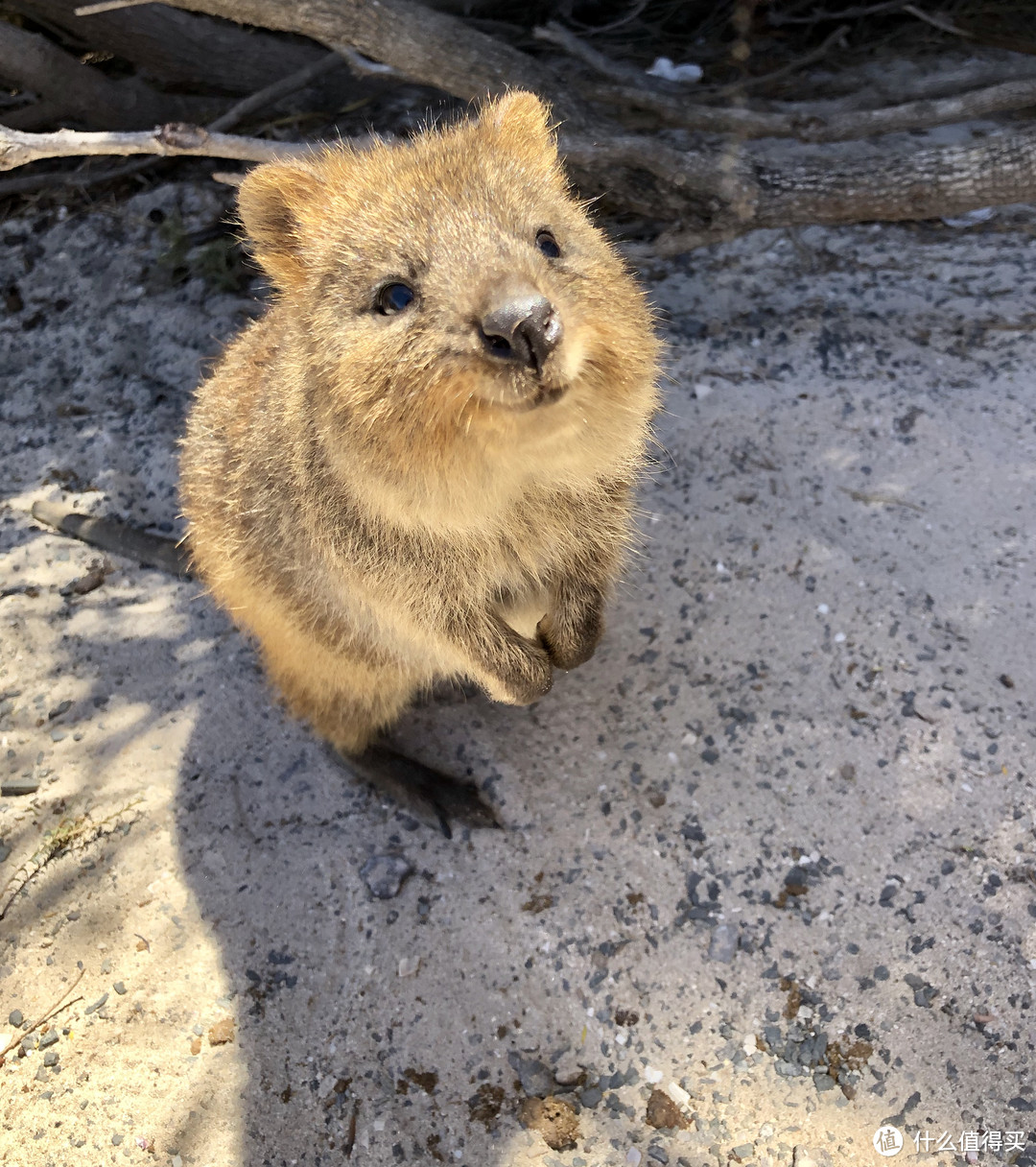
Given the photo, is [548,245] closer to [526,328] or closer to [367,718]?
[526,328]

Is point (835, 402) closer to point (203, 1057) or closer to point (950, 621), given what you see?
point (950, 621)

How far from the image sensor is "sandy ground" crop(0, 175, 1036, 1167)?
7.64ft

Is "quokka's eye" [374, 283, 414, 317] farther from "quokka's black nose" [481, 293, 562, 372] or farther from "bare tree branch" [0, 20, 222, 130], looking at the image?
"bare tree branch" [0, 20, 222, 130]

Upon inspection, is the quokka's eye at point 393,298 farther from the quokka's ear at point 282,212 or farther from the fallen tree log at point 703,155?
the fallen tree log at point 703,155

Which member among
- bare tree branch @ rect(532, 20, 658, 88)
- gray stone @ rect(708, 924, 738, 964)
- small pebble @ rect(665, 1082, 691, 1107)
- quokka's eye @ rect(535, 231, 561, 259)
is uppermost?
bare tree branch @ rect(532, 20, 658, 88)

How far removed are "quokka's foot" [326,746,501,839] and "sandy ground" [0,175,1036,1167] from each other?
63mm

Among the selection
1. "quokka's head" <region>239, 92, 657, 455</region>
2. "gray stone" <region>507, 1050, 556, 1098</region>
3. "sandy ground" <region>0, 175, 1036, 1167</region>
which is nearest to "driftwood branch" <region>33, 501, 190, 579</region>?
"sandy ground" <region>0, 175, 1036, 1167</region>

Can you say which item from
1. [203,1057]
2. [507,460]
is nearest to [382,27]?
[507,460]

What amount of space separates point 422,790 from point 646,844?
714mm

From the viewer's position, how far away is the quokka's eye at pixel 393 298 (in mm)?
1860

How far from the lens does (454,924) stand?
8.75ft

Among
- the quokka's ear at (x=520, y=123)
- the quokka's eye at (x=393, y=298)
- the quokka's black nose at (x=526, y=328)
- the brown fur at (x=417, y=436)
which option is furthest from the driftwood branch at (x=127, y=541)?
the quokka's black nose at (x=526, y=328)

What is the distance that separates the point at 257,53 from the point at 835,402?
3.57 m

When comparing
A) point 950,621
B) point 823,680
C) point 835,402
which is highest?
point 835,402
